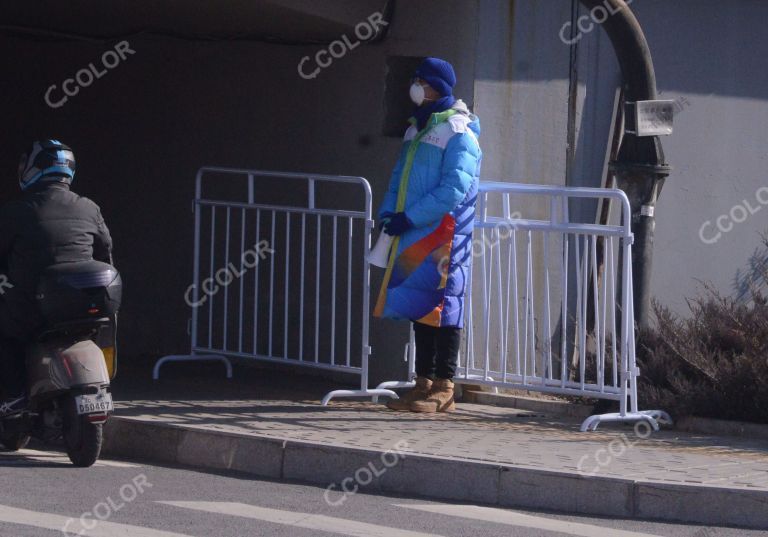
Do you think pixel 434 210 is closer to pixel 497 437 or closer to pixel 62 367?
pixel 497 437

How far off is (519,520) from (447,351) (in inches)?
87.7

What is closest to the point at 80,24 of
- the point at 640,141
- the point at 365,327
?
the point at 365,327

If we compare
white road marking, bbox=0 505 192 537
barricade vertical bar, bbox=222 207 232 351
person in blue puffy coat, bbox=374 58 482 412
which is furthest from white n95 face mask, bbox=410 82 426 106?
white road marking, bbox=0 505 192 537

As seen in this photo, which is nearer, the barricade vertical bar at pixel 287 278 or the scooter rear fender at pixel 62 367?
the scooter rear fender at pixel 62 367

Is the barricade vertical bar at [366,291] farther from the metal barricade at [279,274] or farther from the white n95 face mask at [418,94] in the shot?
the white n95 face mask at [418,94]

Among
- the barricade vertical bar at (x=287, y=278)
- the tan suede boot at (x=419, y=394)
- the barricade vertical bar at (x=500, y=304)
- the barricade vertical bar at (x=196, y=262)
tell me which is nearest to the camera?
the tan suede boot at (x=419, y=394)

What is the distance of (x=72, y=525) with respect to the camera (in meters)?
5.74

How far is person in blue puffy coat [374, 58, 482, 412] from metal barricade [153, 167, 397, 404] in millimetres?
806

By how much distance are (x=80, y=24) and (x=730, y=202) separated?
532 centimetres

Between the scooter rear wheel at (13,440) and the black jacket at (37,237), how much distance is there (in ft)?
2.25

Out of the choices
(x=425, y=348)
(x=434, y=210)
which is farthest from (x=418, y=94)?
(x=425, y=348)

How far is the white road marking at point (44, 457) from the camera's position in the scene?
729 cm

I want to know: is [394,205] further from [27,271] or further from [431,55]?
[27,271]

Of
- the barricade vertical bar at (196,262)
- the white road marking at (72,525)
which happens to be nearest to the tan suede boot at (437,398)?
the barricade vertical bar at (196,262)
